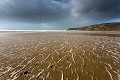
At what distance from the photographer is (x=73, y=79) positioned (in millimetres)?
6383

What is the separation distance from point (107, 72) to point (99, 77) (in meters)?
1.16

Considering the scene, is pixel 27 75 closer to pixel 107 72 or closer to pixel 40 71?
pixel 40 71

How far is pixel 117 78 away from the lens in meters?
6.43

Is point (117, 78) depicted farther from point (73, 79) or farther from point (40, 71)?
point (40, 71)

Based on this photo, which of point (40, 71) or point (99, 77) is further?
point (40, 71)

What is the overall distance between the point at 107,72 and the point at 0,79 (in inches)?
283

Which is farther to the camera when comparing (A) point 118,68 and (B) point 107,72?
(A) point 118,68

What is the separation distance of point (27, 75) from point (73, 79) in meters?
3.08

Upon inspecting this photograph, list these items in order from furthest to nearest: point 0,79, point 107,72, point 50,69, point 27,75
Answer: point 50,69 < point 107,72 < point 27,75 < point 0,79

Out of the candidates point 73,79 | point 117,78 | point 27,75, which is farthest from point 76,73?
point 27,75

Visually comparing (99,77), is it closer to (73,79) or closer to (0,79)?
(73,79)

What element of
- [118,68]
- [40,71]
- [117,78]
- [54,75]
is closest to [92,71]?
[117,78]

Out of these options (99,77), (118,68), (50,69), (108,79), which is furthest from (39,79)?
(118,68)

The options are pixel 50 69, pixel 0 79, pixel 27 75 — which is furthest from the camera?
pixel 50 69
